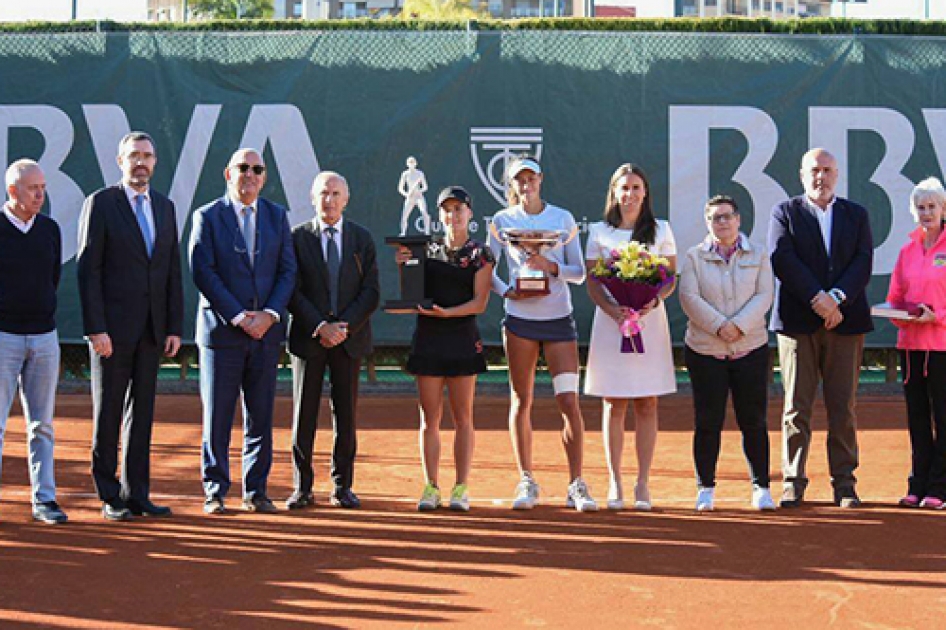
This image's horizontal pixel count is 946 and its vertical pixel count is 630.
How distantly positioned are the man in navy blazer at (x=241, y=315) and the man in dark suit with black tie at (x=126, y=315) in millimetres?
219

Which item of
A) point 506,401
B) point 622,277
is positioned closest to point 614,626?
point 622,277

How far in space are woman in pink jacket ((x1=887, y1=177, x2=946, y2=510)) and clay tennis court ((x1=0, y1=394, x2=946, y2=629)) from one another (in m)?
0.28

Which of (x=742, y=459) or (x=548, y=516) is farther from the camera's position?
(x=742, y=459)

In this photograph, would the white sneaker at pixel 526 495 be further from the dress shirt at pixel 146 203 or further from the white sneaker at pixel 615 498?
the dress shirt at pixel 146 203

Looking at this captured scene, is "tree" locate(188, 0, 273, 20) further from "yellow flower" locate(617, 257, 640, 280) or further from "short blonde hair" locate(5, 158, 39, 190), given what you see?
"yellow flower" locate(617, 257, 640, 280)

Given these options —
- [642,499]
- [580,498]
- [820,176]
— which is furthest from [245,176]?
[820,176]

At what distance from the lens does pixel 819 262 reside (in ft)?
22.9

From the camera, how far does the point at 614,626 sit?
4441mm

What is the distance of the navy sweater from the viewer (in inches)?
249

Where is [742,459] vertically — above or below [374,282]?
below

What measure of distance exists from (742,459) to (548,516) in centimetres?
270

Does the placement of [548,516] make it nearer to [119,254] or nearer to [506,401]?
[119,254]

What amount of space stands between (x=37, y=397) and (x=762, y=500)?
12.1 feet

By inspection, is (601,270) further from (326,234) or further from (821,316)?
(326,234)
